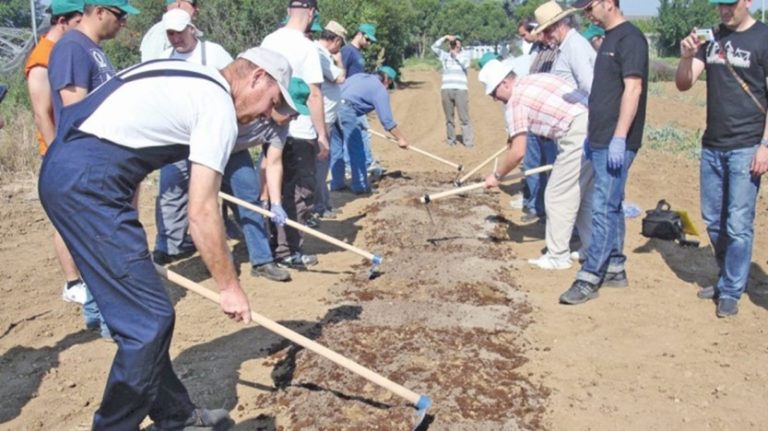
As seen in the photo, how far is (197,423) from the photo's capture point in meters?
3.58

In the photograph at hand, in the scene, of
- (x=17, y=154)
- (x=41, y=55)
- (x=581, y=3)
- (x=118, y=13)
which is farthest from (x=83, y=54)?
(x=17, y=154)

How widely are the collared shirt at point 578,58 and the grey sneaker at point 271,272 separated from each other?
2747 mm

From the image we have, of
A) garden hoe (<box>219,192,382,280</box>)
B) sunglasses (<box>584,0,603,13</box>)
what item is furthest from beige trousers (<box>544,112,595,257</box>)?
garden hoe (<box>219,192,382,280</box>)

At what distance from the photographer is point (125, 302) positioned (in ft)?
9.89

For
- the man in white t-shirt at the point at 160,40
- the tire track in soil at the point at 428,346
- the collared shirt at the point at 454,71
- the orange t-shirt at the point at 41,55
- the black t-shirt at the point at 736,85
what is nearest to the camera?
the tire track in soil at the point at 428,346

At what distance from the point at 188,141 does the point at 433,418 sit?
1.77 metres

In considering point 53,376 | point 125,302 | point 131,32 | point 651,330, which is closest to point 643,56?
point 651,330

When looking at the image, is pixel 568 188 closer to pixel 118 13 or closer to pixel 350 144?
pixel 118 13

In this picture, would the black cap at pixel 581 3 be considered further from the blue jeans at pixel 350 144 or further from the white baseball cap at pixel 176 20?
the blue jeans at pixel 350 144

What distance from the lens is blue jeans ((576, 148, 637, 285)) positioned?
5.33 meters

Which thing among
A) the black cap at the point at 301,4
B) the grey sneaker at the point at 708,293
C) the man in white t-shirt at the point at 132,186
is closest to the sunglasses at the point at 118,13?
the man in white t-shirt at the point at 132,186

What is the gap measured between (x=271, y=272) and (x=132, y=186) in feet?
9.59

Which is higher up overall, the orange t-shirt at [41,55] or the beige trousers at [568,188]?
the orange t-shirt at [41,55]

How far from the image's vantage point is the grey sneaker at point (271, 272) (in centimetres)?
598
